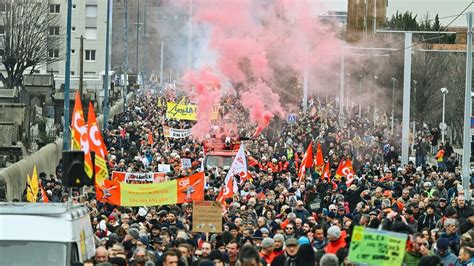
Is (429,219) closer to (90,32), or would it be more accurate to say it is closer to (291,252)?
(291,252)

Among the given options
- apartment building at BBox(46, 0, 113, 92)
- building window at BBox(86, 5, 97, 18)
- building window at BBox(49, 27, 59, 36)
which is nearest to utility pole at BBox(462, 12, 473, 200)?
building window at BBox(49, 27, 59, 36)

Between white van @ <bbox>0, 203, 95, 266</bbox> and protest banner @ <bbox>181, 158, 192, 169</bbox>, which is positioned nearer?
white van @ <bbox>0, 203, 95, 266</bbox>

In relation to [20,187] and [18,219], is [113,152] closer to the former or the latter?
[20,187]

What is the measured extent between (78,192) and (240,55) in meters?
32.6

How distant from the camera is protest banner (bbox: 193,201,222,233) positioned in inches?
722

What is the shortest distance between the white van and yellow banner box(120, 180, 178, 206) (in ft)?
27.0

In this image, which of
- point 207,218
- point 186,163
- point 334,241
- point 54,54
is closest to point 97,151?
point 207,218

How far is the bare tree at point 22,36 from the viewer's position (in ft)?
261

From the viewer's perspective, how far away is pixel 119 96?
91438mm

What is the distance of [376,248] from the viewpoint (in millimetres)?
11203

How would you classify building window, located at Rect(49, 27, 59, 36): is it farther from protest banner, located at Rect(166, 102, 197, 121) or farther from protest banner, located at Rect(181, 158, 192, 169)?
protest banner, located at Rect(181, 158, 192, 169)

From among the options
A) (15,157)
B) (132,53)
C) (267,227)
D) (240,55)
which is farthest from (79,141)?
(132,53)

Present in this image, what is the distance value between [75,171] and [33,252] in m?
1.86

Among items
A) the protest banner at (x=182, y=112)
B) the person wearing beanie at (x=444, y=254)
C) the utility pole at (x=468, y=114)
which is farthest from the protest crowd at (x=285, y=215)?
the protest banner at (x=182, y=112)
